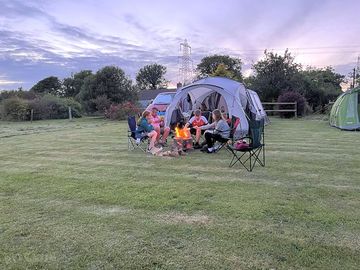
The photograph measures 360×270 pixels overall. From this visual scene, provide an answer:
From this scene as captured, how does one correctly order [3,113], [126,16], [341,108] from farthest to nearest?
[3,113] → [126,16] → [341,108]

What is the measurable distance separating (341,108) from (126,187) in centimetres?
1180

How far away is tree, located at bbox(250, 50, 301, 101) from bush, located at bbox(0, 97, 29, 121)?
16236 mm

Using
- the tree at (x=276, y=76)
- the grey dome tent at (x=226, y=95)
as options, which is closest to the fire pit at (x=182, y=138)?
the grey dome tent at (x=226, y=95)

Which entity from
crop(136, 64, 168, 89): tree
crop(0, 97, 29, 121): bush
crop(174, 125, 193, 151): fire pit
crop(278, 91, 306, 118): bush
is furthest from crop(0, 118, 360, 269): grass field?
crop(136, 64, 168, 89): tree

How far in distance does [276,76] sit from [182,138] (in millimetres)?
17995

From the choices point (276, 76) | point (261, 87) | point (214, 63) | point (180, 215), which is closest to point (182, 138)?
point (180, 215)

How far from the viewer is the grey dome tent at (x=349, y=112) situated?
13281 millimetres

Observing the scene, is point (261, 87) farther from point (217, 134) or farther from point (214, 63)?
point (214, 63)

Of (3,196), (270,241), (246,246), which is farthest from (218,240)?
(3,196)

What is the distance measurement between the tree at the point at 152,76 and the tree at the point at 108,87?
47739 millimetres

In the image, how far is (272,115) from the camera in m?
23.4

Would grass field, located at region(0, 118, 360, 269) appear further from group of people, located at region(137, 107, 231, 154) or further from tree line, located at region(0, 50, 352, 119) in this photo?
tree line, located at region(0, 50, 352, 119)

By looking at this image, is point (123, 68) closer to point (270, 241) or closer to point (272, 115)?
point (272, 115)

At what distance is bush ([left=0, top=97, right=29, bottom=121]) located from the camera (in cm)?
2467
